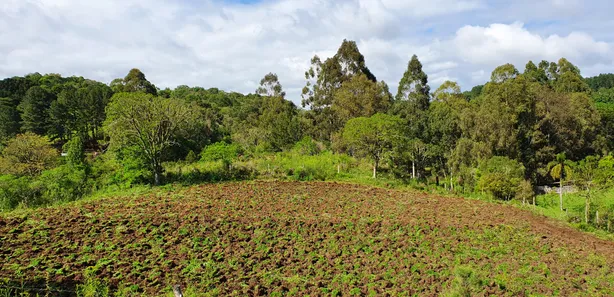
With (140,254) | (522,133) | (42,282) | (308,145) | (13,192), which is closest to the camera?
(42,282)

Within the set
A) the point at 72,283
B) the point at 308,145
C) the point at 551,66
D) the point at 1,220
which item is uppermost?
the point at 551,66

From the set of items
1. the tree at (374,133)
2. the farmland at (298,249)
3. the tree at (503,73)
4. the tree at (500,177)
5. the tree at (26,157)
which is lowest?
the farmland at (298,249)

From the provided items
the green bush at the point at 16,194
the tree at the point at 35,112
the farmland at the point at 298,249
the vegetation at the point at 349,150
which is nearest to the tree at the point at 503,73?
the vegetation at the point at 349,150

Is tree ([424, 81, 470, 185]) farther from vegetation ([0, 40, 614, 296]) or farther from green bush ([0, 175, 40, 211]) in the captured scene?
green bush ([0, 175, 40, 211])

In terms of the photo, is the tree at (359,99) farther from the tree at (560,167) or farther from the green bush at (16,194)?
the green bush at (16,194)

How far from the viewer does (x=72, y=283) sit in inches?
334

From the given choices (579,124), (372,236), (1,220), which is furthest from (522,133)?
(1,220)

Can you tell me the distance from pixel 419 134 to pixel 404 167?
276cm

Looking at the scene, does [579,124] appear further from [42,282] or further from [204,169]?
[42,282]

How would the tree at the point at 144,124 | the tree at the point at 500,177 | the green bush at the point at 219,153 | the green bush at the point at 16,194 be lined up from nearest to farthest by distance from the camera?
the green bush at the point at 16,194
the tree at the point at 144,124
the tree at the point at 500,177
the green bush at the point at 219,153

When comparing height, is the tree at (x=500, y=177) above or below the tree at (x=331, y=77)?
below

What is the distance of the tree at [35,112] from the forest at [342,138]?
12 centimetres

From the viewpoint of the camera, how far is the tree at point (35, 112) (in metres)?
33.3

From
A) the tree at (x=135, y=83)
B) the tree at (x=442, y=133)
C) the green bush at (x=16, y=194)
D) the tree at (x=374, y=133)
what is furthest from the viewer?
the tree at (x=135, y=83)
